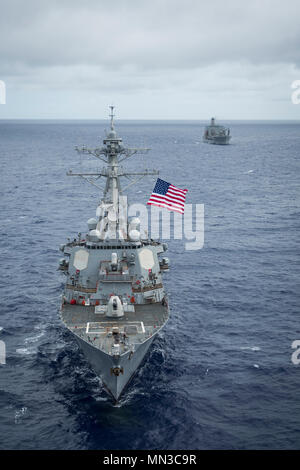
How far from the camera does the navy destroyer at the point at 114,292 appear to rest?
28891 millimetres

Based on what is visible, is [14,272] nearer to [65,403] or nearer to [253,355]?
[65,403]

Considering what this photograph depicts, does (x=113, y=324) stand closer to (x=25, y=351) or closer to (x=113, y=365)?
(x=113, y=365)

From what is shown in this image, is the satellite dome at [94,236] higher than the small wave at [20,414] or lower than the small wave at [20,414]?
higher

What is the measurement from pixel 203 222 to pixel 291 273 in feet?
79.4

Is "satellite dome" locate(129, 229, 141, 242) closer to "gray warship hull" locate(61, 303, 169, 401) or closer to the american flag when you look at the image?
the american flag

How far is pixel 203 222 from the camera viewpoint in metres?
70.8

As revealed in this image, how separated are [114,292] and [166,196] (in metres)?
9.53

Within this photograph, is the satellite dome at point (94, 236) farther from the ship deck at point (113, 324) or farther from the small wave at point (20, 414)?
the small wave at point (20, 414)

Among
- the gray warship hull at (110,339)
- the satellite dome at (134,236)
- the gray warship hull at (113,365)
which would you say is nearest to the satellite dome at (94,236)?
the satellite dome at (134,236)

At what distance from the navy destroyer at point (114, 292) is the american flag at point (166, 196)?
11.2 feet

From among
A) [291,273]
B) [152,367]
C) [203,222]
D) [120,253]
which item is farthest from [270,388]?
[203,222]

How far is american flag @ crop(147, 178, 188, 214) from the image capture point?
38188 mm

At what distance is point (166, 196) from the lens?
38.7 metres

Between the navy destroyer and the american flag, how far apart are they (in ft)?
11.2
